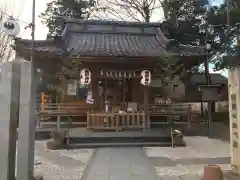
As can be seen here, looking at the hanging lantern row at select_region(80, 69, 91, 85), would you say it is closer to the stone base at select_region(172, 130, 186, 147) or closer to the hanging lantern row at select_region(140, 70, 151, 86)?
Result: the hanging lantern row at select_region(140, 70, 151, 86)

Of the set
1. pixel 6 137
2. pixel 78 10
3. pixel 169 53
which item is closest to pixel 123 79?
pixel 169 53

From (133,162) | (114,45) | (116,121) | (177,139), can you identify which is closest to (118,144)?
(177,139)

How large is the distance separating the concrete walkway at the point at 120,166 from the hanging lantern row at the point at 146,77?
5.46m

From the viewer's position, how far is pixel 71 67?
16.8m

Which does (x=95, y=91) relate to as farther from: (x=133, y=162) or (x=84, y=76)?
(x=133, y=162)

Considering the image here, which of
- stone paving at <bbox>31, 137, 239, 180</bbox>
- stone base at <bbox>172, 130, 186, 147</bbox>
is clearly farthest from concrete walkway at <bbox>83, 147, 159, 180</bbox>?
stone base at <bbox>172, 130, 186, 147</bbox>

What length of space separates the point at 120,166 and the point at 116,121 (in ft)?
21.5

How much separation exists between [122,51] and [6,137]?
11270 mm

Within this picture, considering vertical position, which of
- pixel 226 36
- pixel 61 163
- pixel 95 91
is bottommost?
pixel 61 163

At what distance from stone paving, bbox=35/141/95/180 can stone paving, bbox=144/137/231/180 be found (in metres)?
2.06

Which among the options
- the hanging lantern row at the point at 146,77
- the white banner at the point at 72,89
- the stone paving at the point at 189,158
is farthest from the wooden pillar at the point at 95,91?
the stone paving at the point at 189,158

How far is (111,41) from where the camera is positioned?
19.1m

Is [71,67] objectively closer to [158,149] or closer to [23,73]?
[158,149]

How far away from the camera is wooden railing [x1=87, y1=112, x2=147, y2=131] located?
15117 millimetres
